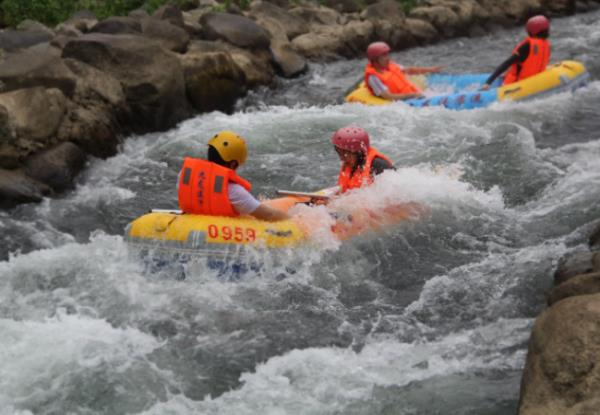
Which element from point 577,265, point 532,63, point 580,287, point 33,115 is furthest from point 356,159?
point 532,63

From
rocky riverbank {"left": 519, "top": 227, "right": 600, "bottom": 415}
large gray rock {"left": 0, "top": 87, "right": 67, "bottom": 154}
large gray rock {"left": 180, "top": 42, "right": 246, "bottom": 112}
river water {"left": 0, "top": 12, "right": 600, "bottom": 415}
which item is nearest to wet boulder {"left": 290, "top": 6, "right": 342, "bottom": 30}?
large gray rock {"left": 180, "top": 42, "right": 246, "bottom": 112}

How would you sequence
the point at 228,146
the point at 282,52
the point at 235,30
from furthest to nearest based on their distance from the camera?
1. the point at 282,52
2. the point at 235,30
3. the point at 228,146

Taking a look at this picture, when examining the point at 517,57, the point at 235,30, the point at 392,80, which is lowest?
the point at 392,80

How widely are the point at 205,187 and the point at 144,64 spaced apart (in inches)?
197

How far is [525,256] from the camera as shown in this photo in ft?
23.8

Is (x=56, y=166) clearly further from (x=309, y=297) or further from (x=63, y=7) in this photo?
(x=63, y=7)

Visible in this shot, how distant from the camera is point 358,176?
753 centimetres

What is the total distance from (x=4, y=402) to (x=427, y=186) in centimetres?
440

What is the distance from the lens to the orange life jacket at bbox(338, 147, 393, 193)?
7480mm

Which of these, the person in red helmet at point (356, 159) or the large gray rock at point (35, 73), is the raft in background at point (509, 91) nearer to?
the large gray rock at point (35, 73)

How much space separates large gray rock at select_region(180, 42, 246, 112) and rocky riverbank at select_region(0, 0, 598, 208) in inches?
0.6

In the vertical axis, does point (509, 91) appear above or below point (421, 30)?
above

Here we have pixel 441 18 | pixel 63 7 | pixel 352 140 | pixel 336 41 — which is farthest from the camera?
pixel 441 18

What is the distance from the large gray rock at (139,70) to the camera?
11188mm
